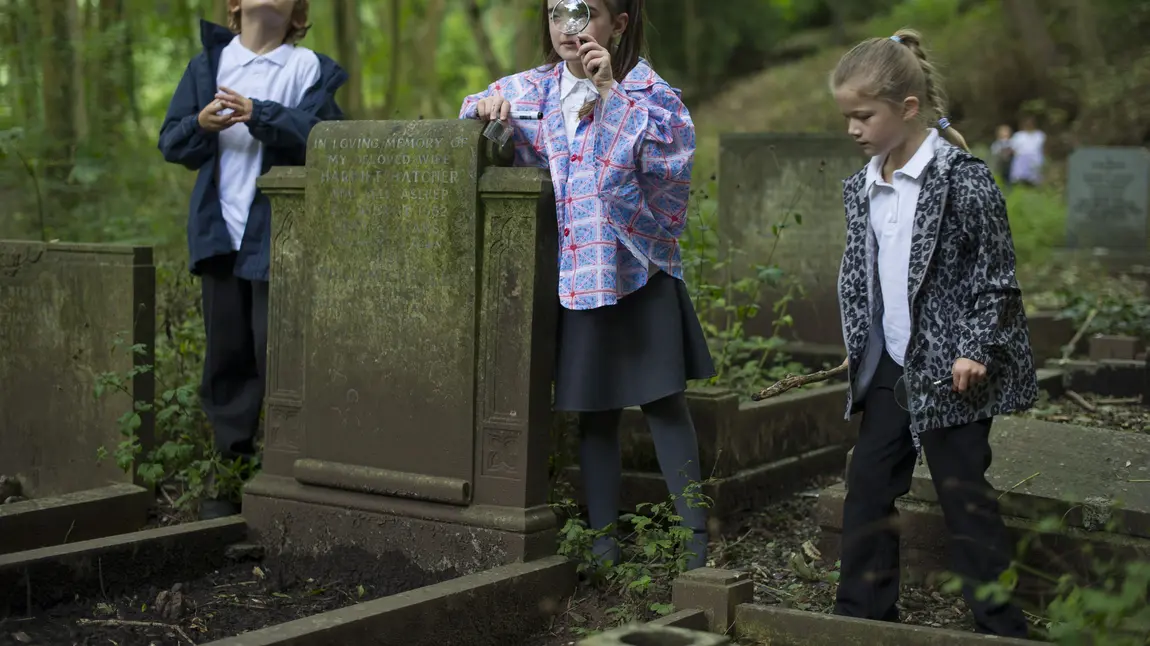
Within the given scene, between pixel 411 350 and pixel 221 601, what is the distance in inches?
41.0

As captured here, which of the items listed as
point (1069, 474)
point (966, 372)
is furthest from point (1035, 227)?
point (966, 372)

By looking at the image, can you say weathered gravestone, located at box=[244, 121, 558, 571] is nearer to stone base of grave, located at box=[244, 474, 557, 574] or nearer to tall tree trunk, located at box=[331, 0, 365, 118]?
stone base of grave, located at box=[244, 474, 557, 574]

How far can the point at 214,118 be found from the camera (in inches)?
196

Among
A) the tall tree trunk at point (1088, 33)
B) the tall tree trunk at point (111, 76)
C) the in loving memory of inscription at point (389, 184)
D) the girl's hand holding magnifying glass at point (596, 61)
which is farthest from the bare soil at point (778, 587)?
the tall tree trunk at point (1088, 33)

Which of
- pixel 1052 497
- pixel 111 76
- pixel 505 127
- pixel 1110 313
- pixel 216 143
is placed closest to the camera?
pixel 1052 497

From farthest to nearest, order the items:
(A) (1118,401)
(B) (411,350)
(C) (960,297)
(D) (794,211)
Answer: (D) (794,211) → (A) (1118,401) → (B) (411,350) → (C) (960,297)

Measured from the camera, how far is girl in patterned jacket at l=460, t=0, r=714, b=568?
4.23m

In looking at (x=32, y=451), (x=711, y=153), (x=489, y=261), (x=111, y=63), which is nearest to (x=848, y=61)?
(x=489, y=261)

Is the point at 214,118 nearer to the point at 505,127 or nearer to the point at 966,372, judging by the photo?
the point at 505,127

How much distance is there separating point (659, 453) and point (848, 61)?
59.1 inches

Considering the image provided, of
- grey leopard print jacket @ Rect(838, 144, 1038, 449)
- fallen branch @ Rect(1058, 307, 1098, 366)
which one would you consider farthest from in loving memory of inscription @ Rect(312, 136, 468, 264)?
fallen branch @ Rect(1058, 307, 1098, 366)

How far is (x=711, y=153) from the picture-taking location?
728 inches

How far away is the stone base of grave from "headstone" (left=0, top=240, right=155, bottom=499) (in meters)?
0.85

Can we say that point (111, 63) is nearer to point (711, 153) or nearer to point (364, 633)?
point (364, 633)
